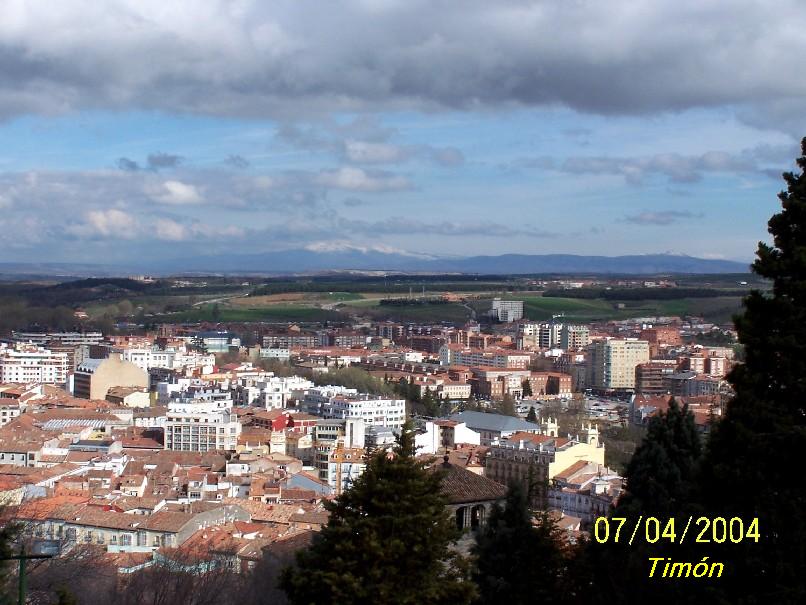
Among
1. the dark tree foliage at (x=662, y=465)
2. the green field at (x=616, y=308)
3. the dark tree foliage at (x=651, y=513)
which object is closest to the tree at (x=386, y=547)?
the dark tree foliage at (x=651, y=513)

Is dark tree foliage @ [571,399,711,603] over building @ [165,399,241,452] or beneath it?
over

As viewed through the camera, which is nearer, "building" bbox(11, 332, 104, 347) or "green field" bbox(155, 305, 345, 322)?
"building" bbox(11, 332, 104, 347)

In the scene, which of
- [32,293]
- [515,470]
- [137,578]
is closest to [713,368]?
[515,470]

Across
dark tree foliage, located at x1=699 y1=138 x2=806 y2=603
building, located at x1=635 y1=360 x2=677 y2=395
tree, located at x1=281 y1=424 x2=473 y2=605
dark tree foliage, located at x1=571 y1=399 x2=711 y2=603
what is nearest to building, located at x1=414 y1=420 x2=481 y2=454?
building, located at x1=635 y1=360 x2=677 y2=395

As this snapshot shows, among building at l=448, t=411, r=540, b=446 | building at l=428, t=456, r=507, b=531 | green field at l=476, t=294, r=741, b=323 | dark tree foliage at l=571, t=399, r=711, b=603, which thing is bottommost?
building at l=448, t=411, r=540, b=446

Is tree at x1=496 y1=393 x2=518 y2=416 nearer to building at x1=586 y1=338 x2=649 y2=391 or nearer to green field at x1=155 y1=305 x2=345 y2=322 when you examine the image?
building at x1=586 y1=338 x2=649 y2=391

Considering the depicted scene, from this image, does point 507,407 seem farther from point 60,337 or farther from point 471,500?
point 471,500
